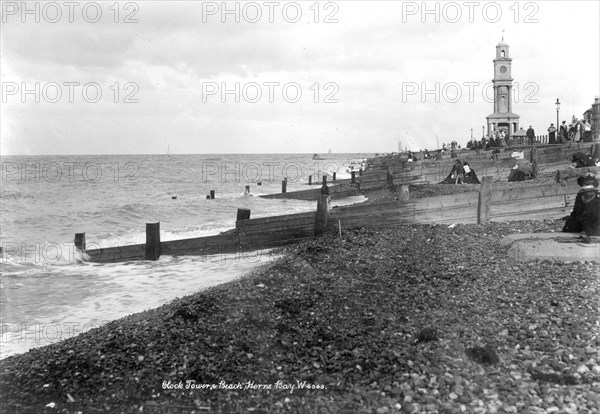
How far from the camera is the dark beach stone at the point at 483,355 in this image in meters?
4.68

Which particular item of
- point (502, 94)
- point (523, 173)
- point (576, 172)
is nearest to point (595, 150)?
point (523, 173)

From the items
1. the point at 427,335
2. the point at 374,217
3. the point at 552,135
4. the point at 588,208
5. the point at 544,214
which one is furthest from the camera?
the point at 552,135

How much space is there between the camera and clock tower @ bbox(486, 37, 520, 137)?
297 feet

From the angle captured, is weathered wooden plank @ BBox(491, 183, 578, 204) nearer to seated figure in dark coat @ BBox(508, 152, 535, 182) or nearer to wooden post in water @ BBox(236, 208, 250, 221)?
wooden post in water @ BBox(236, 208, 250, 221)

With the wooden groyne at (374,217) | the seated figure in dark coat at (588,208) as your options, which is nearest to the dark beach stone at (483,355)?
the seated figure in dark coat at (588,208)

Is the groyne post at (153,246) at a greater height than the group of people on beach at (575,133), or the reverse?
the group of people on beach at (575,133)

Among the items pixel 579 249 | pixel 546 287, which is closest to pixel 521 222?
pixel 579 249

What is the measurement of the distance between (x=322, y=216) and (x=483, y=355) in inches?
302

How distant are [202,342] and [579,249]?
541 cm

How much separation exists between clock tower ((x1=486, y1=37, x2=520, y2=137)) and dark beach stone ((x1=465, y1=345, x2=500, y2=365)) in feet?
300

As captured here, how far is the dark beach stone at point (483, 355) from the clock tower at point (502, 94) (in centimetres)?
9138

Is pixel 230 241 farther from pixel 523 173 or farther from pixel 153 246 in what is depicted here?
pixel 523 173

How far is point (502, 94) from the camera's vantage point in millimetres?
92188

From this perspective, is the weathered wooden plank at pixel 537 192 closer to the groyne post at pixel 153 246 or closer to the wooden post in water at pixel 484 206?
the wooden post in water at pixel 484 206
